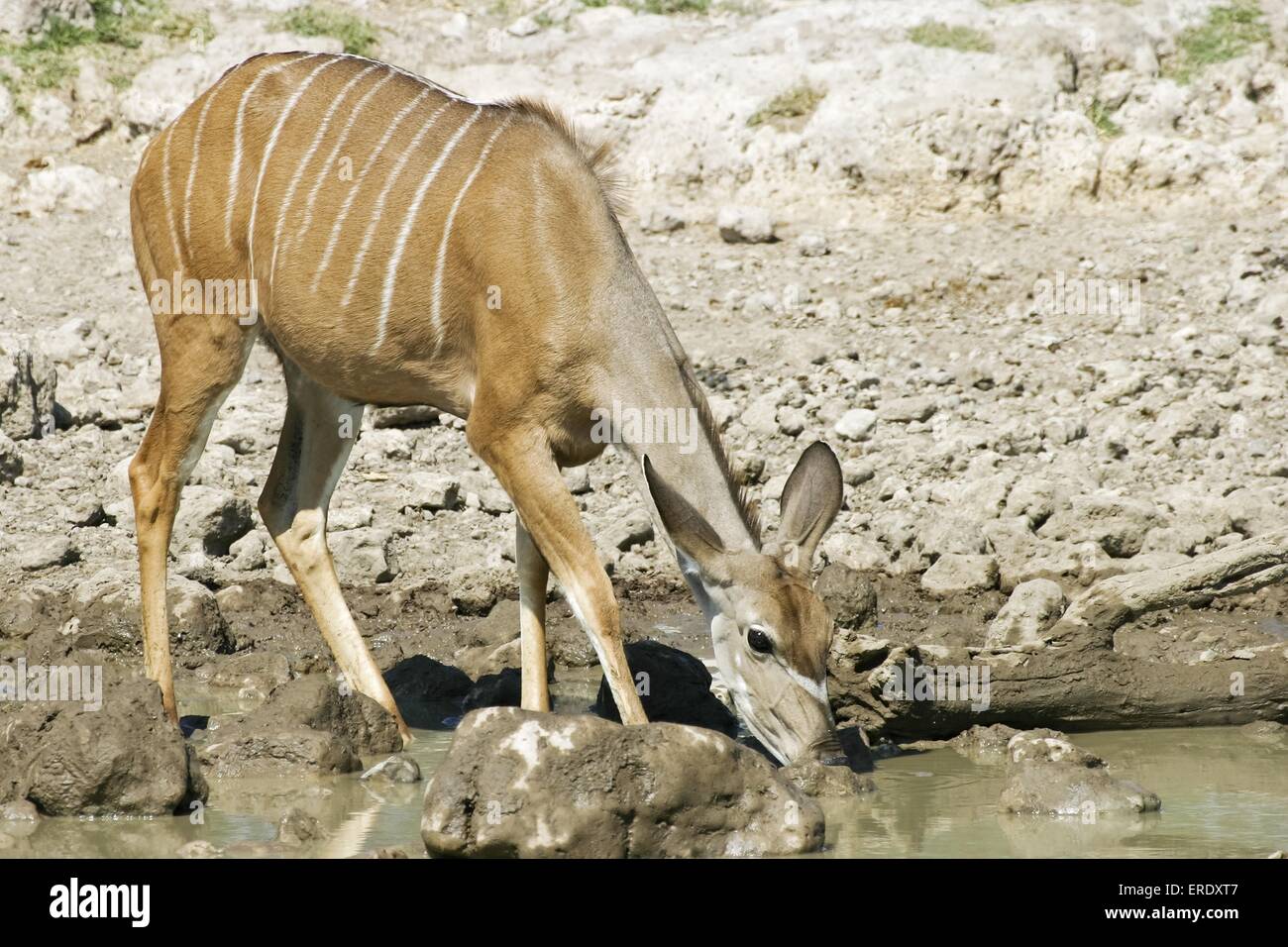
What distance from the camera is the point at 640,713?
6410mm

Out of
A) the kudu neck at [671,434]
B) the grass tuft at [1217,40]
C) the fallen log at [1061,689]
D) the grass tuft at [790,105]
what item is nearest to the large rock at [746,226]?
the grass tuft at [790,105]

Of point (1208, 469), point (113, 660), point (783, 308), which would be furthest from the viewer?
point (783, 308)

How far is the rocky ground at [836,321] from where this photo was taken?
9.16 m

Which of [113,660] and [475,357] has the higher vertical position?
[475,357]

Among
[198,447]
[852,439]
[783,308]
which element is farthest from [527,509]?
[783,308]

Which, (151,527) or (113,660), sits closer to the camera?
(151,527)

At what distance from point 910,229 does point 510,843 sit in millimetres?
9531

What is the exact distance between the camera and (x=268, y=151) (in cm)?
755

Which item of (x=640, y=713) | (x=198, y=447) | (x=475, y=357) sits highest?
(x=475, y=357)

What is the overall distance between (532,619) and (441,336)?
48.7 inches

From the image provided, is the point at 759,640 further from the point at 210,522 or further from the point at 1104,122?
the point at 1104,122

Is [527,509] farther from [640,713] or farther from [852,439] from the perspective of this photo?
[852,439]

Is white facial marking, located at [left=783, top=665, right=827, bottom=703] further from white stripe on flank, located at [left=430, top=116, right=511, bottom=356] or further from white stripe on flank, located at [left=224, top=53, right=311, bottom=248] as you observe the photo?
white stripe on flank, located at [left=224, top=53, right=311, bottom=248]

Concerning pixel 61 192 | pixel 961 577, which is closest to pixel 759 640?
pixel 961 577
